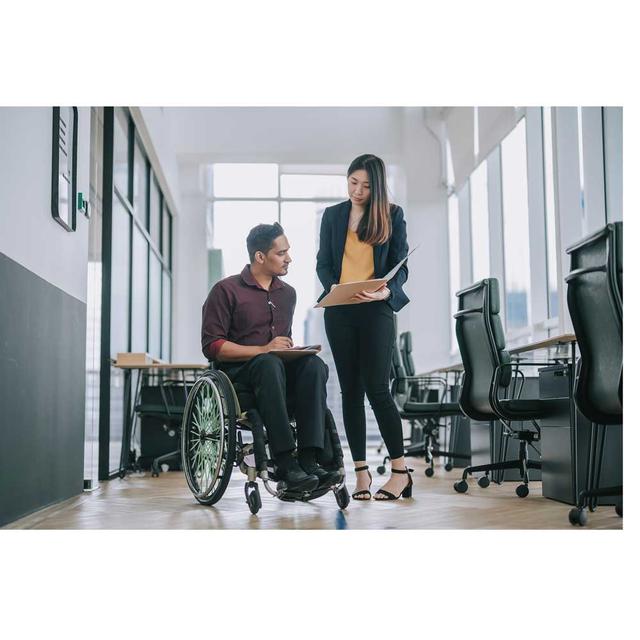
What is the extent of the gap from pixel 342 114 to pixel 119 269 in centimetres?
456

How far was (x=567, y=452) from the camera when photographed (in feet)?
11.2

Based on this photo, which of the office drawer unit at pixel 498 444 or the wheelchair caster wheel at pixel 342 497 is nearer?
the wheelchair caster wheel at pixel 342 497

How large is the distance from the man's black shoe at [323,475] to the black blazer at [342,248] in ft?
2.47

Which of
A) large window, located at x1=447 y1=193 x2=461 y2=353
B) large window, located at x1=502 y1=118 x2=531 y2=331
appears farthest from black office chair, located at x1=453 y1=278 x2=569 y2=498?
large window, located at x1=447 y1=193 x2=461 y2=353

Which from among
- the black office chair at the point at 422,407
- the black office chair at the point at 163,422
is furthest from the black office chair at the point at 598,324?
the black office chair at the point at 163,422

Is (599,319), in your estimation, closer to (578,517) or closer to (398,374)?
(578,517)

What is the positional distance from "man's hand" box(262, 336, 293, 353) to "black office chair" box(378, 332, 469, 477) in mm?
Answer: 2384

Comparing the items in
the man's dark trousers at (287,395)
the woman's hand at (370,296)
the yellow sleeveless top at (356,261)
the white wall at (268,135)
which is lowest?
the man's dark trousers at (287,395)

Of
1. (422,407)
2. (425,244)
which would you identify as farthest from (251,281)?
(425,244)

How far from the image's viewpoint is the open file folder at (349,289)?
2.97 m

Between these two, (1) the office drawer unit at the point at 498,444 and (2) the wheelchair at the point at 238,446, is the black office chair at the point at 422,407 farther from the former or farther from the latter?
(2) the wheelchair at the point at 238,446

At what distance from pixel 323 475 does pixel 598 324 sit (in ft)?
3.38
